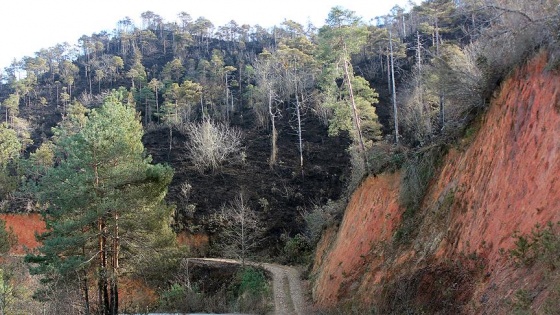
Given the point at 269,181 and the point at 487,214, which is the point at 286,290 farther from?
the point at 269,181

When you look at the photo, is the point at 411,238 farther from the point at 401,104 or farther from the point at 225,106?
the point at 225,106

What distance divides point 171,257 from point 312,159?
91.1ft

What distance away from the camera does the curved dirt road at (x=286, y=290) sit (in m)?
19.9

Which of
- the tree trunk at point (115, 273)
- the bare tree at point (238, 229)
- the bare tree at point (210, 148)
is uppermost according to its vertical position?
the bare tree at point (210, 148)

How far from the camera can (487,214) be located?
9570 millimetres

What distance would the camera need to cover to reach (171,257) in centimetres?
2286

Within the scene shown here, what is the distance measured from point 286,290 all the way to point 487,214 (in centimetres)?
1677

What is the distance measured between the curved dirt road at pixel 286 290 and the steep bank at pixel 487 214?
600 cm

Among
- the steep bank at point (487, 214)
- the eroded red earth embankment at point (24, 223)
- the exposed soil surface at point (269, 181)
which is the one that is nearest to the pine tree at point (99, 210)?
the steep bank at point (487, 214)

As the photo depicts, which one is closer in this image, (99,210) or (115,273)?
(99,210)

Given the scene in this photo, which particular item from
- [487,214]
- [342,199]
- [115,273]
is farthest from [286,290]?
[487,214]

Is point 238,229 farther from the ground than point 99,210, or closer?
closer

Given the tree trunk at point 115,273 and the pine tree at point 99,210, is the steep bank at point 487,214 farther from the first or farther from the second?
the pine tree at point 99,210

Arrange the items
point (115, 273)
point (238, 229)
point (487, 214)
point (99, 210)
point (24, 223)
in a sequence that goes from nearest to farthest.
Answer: point (487, 214), point (99, 210), point (115, 273), point (238, 229), point (24, 223)
